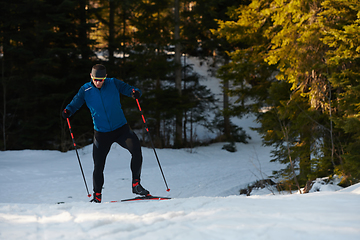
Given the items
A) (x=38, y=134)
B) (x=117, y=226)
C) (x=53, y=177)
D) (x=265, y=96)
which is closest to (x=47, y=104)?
(x=38, y=134)

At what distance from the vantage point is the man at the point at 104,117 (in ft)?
13.6

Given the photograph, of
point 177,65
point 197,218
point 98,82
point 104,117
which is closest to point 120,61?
point 177,65

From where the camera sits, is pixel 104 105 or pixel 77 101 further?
pixel 77 101

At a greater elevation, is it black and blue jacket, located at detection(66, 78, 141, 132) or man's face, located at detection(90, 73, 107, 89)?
man's face, located at detection(90, 73, 107, 89)

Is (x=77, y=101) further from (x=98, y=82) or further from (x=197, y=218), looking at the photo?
(x=197, y=218)

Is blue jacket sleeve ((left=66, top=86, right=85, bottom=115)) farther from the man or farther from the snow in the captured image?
the snow

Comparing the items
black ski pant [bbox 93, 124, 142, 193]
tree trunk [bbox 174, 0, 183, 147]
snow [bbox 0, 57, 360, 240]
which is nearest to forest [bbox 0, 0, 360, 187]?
tree trunk [bbox 174, 0, 183, 147]

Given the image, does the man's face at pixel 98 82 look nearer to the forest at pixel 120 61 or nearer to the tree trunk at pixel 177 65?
the forest at pixel 120 61

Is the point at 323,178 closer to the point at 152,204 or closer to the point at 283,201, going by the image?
the point at 283,201

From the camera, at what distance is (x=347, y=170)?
20.8 feet

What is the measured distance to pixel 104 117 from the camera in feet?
13.6

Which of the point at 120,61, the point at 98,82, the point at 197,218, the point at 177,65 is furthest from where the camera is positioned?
the point at 120,61

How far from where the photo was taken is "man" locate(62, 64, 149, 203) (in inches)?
163

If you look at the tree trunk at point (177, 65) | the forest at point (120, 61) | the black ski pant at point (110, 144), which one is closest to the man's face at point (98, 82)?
the black ski pant at point (110, 144)
